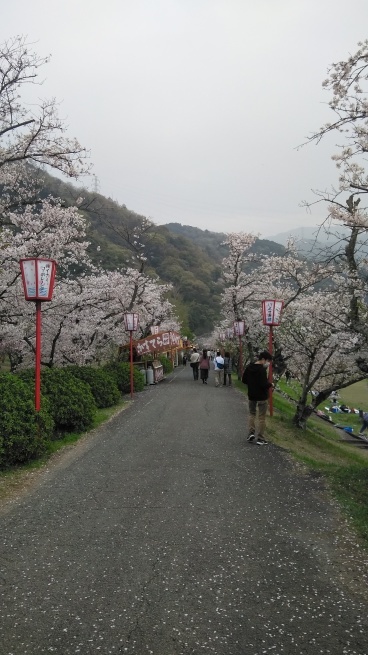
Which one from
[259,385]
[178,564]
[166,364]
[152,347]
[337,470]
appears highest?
[259,385]

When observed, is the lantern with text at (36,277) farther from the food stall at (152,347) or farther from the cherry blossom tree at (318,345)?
the food stall at (152,347)

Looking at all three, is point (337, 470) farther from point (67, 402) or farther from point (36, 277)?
point (36, 277)

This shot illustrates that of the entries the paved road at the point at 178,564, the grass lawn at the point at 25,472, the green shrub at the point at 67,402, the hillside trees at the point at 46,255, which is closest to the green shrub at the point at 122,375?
the hillside trees at the point at 46,255

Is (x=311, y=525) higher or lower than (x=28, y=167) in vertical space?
lower

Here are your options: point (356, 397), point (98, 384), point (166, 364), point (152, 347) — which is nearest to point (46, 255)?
point (98, 384)

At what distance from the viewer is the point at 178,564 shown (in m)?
4.41

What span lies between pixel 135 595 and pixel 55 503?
2.64 meters

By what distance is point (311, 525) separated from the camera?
219 inches

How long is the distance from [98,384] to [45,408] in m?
6.03

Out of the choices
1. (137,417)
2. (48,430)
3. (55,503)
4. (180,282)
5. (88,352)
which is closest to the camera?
(55,503)

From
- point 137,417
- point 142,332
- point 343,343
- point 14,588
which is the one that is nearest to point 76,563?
point 14,588

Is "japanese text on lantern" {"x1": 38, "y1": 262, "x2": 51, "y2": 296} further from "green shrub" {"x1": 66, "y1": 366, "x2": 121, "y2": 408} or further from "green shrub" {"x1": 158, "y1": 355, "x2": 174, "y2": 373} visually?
"green shrub" {"x1": 158, "y1": 355, "x2": 174, "y2": 373}

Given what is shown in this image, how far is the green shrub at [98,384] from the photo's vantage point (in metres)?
14.7

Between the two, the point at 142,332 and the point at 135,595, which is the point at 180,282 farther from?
the point at 135,595
